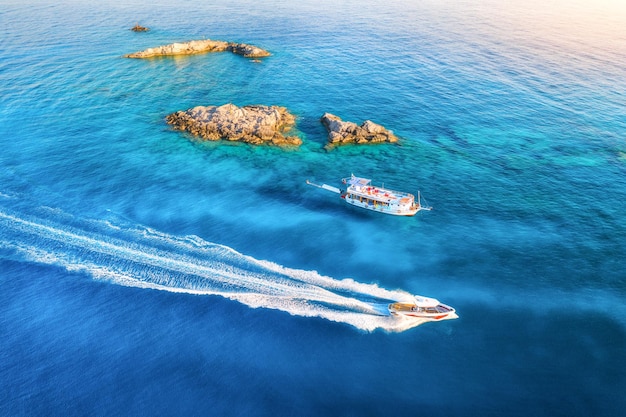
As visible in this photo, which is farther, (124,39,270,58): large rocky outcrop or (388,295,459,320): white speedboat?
(124,39,270,58): large rocky outcrop

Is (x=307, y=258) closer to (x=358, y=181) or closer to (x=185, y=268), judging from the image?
(x=185, y=268)

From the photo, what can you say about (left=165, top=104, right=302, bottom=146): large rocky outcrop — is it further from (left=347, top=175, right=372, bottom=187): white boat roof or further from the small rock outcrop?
(left=347, top=175, right=372, bottom=187): white boat roof

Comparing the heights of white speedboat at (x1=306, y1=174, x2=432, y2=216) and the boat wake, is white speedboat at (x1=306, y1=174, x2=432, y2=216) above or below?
above

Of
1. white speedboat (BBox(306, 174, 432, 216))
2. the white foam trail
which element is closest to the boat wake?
the white foam trail

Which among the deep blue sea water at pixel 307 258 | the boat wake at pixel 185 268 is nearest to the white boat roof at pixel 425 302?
the boat wake at pixel 185 268

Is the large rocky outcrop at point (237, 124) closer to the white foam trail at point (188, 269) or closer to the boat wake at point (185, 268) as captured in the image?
the boat wake at point (185, 268)

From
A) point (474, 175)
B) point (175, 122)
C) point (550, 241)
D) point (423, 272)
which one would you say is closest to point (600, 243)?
point (550, 241)

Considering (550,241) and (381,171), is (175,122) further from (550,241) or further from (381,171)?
(550,241)
